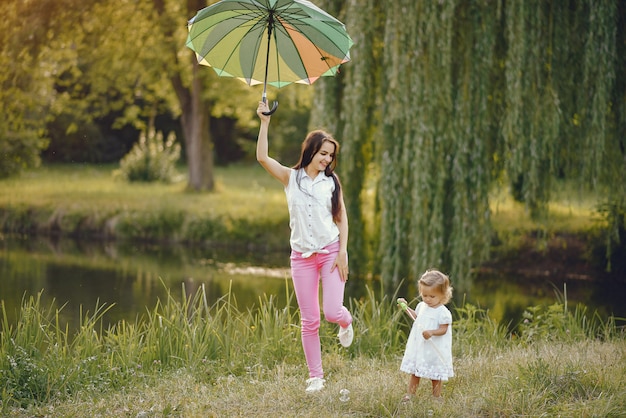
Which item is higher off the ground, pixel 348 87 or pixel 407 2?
pixel 407 2

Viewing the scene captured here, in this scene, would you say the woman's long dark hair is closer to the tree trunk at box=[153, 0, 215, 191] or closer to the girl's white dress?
the girl's white dress

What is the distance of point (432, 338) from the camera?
4516mm

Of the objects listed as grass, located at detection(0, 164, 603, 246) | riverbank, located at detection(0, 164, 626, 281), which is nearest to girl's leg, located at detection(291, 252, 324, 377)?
riverbank, located at detection(0, 164, 626, 281)

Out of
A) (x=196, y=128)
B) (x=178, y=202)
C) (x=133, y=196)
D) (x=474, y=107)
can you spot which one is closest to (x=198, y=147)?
(x=196, y=128)

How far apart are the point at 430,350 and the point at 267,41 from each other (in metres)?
2.17

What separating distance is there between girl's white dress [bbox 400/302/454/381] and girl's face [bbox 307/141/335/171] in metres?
1.01

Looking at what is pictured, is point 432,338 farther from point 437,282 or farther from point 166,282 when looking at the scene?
point 166,282

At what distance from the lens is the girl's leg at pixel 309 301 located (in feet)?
15.8

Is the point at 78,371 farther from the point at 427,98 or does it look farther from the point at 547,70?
the point at 547,70

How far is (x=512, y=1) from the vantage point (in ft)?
29.2

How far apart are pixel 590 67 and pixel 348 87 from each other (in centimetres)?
275

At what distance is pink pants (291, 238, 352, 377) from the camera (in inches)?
189

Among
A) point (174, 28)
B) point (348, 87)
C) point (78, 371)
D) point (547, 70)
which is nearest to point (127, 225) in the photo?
point (174, 28)

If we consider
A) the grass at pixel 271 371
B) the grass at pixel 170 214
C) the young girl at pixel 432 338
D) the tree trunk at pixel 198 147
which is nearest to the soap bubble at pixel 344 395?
the grass at pixel 271 371
